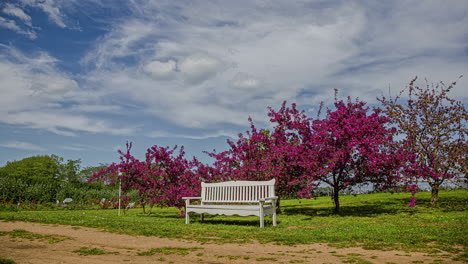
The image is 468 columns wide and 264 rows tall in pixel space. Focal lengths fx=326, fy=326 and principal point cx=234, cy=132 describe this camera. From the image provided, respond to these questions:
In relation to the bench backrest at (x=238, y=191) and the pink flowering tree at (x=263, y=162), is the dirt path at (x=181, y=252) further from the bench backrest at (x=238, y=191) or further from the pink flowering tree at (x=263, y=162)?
the pink flowering tree at (x=263, y=162)

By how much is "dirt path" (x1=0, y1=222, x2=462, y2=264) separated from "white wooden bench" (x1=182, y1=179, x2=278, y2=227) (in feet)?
8.94

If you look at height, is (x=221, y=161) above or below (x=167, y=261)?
above

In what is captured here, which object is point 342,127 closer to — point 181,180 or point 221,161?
point 221,161

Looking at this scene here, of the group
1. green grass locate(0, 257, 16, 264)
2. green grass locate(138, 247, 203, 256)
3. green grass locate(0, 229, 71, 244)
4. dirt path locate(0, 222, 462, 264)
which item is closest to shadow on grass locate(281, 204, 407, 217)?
dirt path locate(0, 222, 462, 264)

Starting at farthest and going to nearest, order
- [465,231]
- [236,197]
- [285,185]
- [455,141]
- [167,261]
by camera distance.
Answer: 1. [455,141]
2. [285,185]
3. [236,197]
4. [465,231]
5. [167,261]

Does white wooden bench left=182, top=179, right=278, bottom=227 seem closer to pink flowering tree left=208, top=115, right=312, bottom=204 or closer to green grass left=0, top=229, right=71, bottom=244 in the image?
pink flowering tree left=208, top=115, right=312, bottom=204

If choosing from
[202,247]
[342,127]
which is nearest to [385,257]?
[202,247]

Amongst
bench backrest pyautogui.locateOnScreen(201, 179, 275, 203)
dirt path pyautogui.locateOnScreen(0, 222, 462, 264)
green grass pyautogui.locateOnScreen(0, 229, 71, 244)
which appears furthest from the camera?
bench backrest pyautogui.locateOnScreen(201, 179, 275, 203)

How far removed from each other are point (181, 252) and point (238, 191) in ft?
16.8

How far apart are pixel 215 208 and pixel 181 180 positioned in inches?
121

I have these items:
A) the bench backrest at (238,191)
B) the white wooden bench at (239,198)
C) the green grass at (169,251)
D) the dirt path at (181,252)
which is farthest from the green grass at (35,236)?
the bench backrest at (238,191)

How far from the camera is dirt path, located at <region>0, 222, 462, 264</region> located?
14.8 feet

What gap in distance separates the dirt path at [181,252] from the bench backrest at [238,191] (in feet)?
12.2

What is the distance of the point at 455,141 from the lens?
44.4ft
